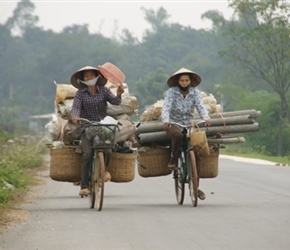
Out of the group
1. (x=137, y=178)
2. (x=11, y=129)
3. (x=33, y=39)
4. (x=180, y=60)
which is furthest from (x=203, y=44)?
(x=137, y=178)

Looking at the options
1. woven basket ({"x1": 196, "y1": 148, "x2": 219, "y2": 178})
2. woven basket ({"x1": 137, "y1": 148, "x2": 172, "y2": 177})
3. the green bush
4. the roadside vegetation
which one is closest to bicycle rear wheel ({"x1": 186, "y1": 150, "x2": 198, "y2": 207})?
woven basket ({"x1": 196, "y1": 148, "x2": 219, "y2": 178})

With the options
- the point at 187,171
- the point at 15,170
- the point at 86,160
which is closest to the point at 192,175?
the point at 187,171

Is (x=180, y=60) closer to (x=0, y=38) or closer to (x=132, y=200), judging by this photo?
(x=0, y=38)

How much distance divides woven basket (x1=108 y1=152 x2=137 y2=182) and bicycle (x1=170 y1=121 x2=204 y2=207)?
68cm

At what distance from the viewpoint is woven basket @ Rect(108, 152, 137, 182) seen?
1422 cm

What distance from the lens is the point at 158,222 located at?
11820 mm

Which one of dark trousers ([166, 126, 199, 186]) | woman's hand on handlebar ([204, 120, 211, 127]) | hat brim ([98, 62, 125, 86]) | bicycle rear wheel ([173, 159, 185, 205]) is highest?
hat brim ([98, 62, 125, 86])

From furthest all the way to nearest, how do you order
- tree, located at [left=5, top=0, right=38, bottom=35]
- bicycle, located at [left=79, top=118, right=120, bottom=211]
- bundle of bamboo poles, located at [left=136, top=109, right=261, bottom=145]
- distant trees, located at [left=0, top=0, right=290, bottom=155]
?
tree, located at [left=5, top=0, right=38, bottom=35] → distant trees, located at [left=0, top=0, right=290, bottom=155] → bundle of bamboo poles, located at [left=136, top=109, right=261, bottom=145] → bicycle, located at [left=79, top=118, right=120, bottom=211]

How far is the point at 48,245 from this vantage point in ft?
32.8

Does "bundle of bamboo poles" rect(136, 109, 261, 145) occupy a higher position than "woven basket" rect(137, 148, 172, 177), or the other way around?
"bundle of bamboo poles" rect(136, 109, 261, 145)

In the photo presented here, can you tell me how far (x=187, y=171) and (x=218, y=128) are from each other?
0.74 meters

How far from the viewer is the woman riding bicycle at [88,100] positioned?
13.9 meters

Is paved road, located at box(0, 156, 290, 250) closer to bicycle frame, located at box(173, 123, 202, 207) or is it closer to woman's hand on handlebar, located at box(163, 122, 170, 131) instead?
bicycle frame, located at box(173, 123, 202, 207)

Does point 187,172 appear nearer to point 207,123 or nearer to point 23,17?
point 207,123
